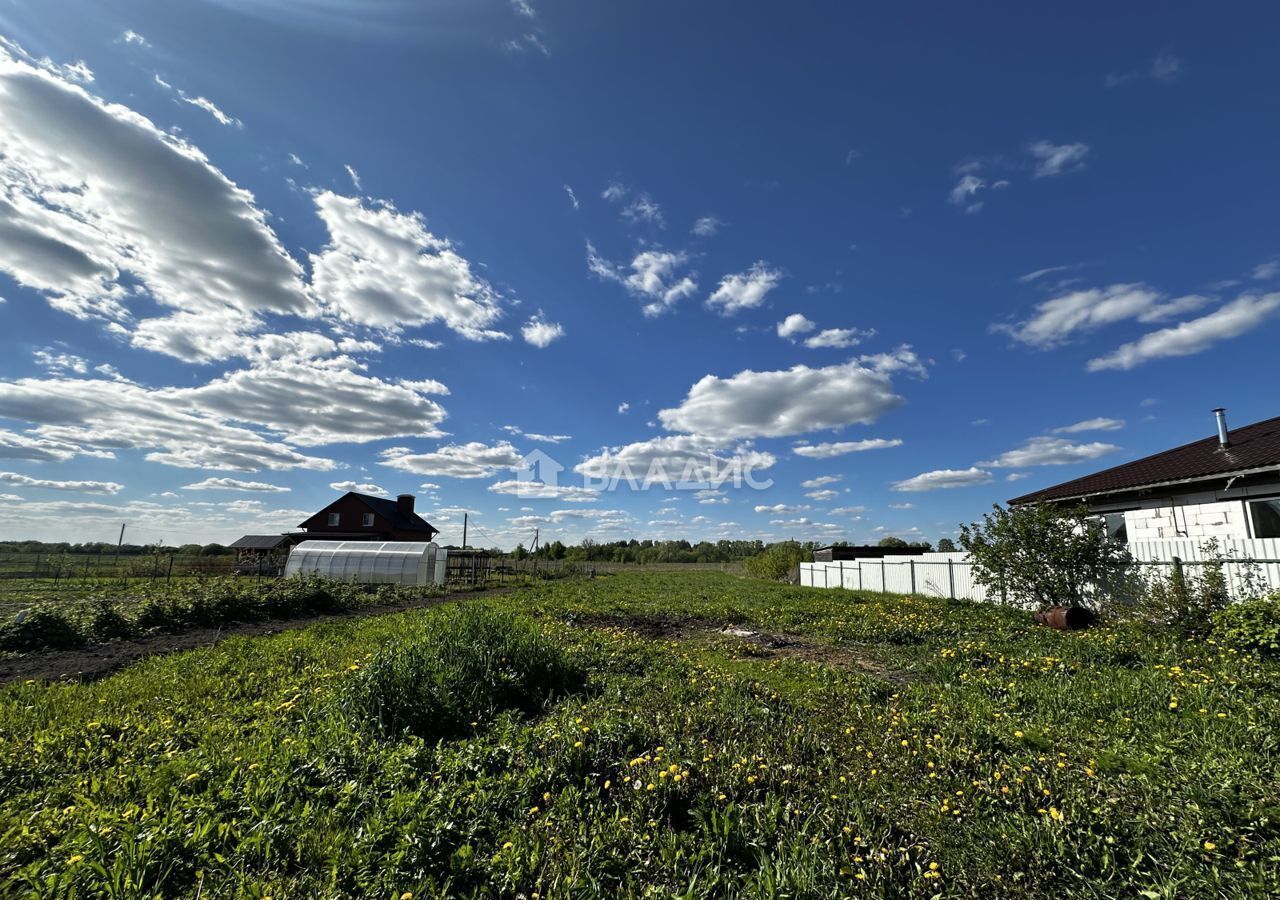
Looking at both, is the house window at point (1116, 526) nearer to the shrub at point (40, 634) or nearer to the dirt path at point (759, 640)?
the dirt path at point (759, 640)

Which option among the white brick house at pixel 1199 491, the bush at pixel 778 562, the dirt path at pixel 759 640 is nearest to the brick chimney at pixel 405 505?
the bush at pixel 778 562

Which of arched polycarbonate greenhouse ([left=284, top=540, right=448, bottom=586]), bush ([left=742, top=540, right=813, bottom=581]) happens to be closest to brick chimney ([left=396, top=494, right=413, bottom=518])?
arched polycarbonate greenhouse ([left=284, top=540, right=448, bottom=586])

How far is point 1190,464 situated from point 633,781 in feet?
A: 49.3

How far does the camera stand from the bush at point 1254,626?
651 centimetres

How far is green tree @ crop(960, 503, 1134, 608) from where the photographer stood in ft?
36.0

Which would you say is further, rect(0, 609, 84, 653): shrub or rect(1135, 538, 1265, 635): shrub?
rect(0, 609, 84, 653): shrub

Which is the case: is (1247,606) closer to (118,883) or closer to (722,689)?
(722,689)

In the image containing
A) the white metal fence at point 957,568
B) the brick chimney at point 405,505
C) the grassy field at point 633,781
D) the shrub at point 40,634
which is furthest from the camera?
the brick chimney at point 405,505

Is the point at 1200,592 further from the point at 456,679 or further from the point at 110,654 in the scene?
the point at 110,654

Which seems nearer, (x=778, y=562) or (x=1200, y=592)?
(x=1200, y=592)

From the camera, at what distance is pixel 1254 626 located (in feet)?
22.1

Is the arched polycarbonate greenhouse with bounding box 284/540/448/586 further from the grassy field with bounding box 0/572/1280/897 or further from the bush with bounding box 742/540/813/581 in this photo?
the bush with bounding box 742/540/813/581

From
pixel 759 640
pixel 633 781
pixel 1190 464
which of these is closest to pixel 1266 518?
pixel 1190 464

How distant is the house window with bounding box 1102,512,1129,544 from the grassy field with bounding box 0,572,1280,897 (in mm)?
7669
